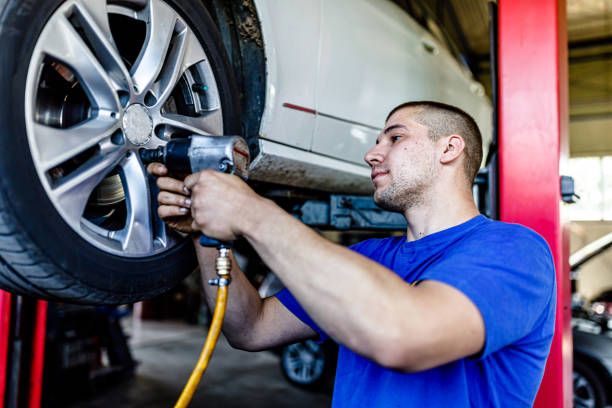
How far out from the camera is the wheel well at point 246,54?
1580 millimetres

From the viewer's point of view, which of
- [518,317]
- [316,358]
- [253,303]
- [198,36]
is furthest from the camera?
[316,358]

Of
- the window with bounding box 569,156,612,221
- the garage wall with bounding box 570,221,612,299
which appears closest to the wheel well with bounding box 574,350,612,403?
the garage wall with bounding box 570,221,612,299

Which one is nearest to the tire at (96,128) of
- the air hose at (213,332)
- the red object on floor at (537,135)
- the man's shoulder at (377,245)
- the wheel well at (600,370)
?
the air hose at (213,332)

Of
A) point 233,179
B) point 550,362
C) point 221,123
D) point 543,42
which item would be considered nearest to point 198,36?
point 221,123

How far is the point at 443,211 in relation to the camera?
1.36 meters

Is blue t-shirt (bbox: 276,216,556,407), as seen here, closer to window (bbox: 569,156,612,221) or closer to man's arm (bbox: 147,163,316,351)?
man's arm (bbox: 147,163,316,351)

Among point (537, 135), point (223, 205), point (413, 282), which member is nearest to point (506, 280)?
point (413, 282)

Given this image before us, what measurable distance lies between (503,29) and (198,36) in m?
1.15

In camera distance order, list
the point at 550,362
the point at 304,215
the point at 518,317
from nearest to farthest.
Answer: the point at 518,317 → the point at 550,362 → the point at 304,215

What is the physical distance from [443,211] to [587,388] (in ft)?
11.3

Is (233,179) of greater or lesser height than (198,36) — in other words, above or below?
below

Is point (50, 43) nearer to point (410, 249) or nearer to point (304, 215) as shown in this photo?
point (410, 249)

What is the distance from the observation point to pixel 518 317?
99cm

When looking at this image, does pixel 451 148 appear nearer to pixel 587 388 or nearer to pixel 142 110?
pixel 142 110
